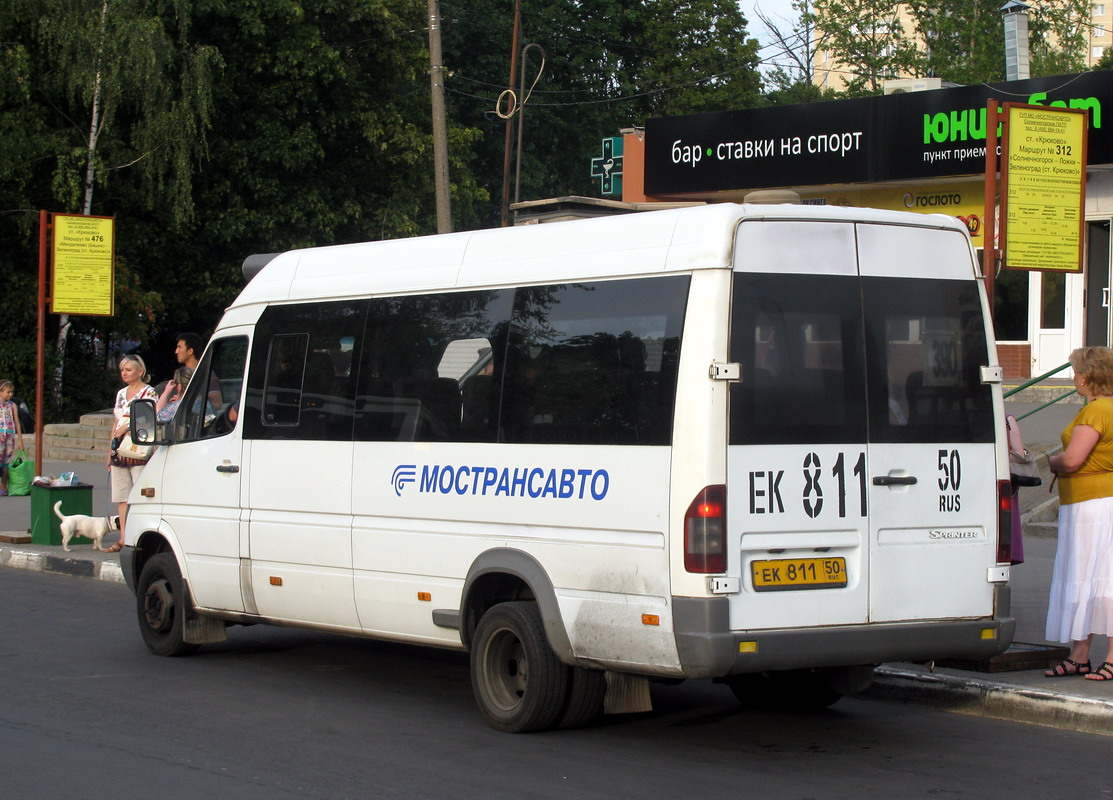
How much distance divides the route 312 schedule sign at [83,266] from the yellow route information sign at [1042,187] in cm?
1115

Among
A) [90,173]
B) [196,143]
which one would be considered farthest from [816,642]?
[196,143]

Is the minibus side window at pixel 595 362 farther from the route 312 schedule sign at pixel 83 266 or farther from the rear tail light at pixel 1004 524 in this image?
the route 312 schedule sign at pixel 83 266

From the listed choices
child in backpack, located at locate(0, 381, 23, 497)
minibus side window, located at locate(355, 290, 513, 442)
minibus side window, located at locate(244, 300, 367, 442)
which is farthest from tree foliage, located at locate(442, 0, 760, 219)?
minibus side window, located at locate(355, 290, 513, 442)

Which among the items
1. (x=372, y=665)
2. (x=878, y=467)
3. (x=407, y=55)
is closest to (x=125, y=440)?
(x=372, y=665)

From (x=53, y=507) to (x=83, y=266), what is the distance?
3.60 m

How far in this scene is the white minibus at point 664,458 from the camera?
613 centimetres

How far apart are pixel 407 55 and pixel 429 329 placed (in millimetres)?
32793

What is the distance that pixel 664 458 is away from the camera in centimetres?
618

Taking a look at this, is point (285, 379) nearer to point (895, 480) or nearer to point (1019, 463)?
point (895, 480)

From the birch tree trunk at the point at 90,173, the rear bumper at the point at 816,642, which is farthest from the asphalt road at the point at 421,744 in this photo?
the birch tree trunk at the point at 90,173

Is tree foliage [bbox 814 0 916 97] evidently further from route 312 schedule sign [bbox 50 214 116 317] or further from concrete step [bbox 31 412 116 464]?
route 312 schedule sign [bbox 50 214 116 317]

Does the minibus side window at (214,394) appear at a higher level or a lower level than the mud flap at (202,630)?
higher

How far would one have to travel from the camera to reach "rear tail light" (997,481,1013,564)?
6.74 m

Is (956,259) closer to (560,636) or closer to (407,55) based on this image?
(560,636)
